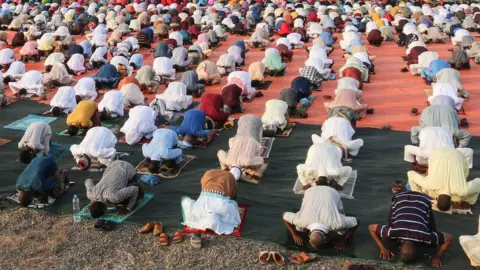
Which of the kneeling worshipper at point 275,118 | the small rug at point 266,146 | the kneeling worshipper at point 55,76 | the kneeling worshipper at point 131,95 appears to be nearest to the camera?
the small rug at point 266,146

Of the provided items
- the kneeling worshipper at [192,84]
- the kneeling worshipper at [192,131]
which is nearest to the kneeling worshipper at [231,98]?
the kneeling worshipper at [192,84]

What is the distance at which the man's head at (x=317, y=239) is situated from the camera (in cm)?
572

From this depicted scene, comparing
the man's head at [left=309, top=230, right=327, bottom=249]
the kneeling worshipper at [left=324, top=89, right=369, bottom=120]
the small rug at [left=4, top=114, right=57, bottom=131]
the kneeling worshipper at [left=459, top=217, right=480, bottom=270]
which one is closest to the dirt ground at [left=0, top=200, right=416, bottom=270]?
the man's head at [left=309, top=230, right=327, bottom=249]

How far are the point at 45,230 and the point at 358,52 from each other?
31.3 feet

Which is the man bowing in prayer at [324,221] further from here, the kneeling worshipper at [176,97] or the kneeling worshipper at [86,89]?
the kneeling worshipper at [86,89]

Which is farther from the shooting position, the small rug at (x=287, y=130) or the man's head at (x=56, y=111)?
the man's head at (x=56, y=111)

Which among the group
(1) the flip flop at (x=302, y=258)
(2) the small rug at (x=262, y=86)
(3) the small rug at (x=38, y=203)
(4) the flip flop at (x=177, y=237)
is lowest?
→ (2) the small rug at (x=262, y=86)

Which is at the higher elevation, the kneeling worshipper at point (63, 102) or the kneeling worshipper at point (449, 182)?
the kneeling worshipper at point (449, 182)

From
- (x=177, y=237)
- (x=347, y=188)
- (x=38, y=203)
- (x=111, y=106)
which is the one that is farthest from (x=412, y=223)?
(x=111, y=106)

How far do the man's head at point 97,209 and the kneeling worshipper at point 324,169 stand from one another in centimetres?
261

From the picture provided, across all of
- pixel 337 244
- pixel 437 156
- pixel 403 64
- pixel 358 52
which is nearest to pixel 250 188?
pixel 337 244

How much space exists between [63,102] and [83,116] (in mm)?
1371

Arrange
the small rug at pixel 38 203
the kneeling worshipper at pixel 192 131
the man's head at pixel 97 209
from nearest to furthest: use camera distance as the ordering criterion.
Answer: the man's head at pixel 97 209
the small rug at pixel 38 203
the kneeling worshipper at pixel 192 131

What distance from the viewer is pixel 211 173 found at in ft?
22.1
